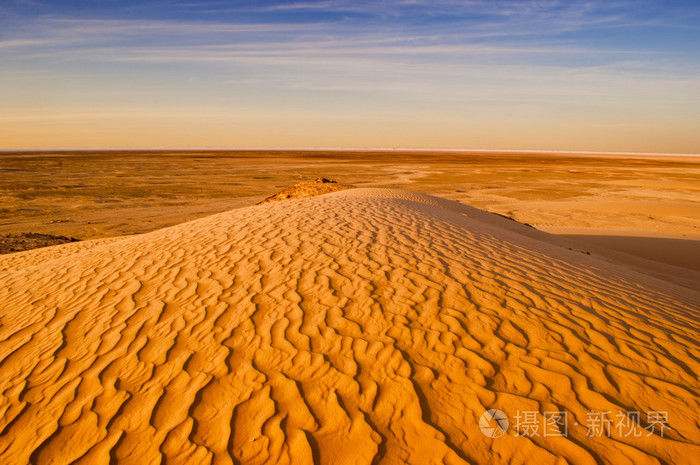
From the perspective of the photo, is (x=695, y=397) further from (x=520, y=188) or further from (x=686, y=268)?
(x=520, y=188)

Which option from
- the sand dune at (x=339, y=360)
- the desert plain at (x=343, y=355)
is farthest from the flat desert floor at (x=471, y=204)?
the sand dune at (x=339, y=360)

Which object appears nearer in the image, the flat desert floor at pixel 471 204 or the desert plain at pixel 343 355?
the desert plain at pixel 343 355

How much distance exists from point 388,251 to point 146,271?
3413 mm

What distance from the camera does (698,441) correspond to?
244cm

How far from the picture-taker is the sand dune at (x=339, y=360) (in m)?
2.47

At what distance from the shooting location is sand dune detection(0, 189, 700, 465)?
8.11 ft

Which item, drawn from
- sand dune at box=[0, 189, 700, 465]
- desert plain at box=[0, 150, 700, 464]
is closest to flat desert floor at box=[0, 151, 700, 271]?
desert plain at box=[0, 150, 700, 464]

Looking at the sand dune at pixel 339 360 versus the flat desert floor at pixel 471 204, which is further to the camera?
the flat desert floor at pixel 471 204

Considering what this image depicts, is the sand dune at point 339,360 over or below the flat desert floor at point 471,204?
over

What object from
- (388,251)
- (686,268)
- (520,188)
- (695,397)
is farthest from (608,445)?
(520,188)

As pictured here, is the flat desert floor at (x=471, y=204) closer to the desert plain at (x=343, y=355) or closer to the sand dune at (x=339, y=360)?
the desert plain at (x=343, y=355)

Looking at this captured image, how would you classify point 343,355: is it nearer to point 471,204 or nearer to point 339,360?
point 339,360

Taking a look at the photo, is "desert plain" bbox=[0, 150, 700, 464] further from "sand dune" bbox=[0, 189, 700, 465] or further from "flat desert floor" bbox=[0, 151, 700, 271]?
"flat desert floor" bbox=[0, 151, 700, 271]

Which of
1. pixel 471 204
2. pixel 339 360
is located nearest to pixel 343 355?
pixel 339 360
